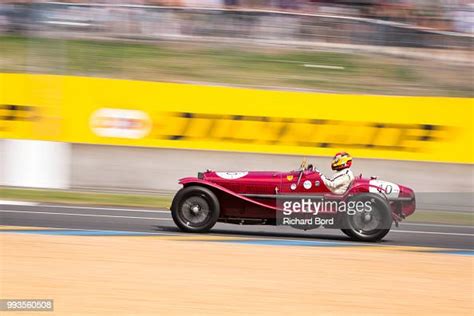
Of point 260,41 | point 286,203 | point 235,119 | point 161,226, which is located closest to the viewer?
point 286,203

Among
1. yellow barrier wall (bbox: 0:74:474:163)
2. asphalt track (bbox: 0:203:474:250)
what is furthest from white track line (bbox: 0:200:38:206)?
yellow barrier wall (bbox: 0:74:474:163)

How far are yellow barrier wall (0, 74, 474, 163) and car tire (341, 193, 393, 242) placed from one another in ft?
13.1

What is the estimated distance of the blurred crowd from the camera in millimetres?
16328

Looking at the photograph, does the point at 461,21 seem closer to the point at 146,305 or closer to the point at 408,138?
the point at 408,138

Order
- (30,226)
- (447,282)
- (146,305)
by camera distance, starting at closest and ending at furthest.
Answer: (146,305) → (447,282) → (30,226)

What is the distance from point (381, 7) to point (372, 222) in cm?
769

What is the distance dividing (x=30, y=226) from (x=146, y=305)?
14.4 feet

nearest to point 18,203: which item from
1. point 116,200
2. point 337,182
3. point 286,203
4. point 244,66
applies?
point 116,200

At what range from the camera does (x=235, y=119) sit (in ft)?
46.1

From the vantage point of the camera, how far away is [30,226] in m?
10.4

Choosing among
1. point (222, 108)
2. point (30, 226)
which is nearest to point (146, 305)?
point (30, 226)

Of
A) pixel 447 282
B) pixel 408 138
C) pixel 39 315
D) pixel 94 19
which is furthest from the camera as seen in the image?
pixel 94 19

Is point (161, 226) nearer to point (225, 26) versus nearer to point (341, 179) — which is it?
point (341, 179)

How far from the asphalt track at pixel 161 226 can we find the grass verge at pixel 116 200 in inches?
20.2
